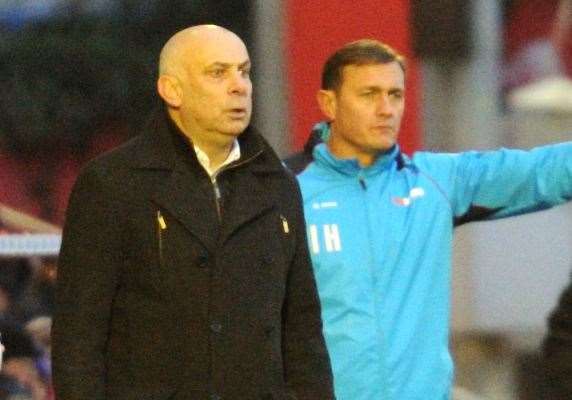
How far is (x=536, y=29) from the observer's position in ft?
22.0

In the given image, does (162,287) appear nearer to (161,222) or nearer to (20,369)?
(161,222)

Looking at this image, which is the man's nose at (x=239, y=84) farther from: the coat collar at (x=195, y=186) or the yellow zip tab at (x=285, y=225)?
the yellow zip tab at (x=285, y=225)

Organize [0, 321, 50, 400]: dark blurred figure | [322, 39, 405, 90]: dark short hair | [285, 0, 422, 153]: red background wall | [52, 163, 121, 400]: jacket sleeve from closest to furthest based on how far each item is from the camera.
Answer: [52, 163, 121, 400]: jacket sleeve, [322, 39, 405, 90]: dark short hair, [0, 321, 50, 400]: dark blurred figure, [285, 0, 422, 153]: red background wall

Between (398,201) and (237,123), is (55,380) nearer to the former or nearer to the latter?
(237,123)

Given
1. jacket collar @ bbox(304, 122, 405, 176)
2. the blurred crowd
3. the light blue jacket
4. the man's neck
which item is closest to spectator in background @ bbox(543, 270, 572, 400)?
the light blue jacket

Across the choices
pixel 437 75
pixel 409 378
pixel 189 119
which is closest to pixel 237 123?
pixel 189 119

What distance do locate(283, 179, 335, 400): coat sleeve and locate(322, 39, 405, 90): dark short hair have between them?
3.16 feet

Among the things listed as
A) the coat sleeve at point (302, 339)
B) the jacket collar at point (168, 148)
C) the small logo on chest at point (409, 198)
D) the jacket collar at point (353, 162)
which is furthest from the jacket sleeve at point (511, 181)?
the jacket collar at point (168, 148)

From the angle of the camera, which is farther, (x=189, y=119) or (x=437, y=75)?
(x=437, y=75)

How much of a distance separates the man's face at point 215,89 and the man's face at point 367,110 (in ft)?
2.97

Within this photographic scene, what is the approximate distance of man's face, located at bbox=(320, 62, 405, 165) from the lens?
5.32 m

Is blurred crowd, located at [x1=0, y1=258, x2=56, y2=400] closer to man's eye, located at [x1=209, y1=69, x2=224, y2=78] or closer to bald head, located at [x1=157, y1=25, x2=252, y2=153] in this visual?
bald head, located at [x1=157, y1=25, x2=252, y2=153]

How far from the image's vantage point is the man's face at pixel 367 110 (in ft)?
17.5

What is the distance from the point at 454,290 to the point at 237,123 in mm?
2370
